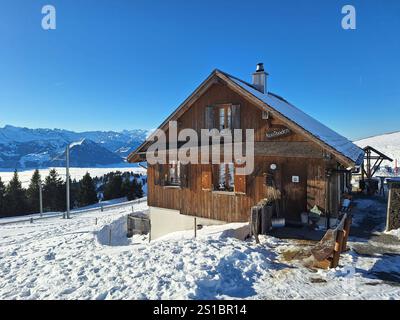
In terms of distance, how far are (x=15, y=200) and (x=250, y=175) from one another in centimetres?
5089

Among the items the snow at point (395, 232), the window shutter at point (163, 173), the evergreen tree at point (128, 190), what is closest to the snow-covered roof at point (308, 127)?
the snow at point (395, 232)

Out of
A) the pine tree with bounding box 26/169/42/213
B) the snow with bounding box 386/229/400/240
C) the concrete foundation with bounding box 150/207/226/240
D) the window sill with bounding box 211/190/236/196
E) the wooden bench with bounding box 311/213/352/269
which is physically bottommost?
the pine tree with bounding box 26/169/42/213

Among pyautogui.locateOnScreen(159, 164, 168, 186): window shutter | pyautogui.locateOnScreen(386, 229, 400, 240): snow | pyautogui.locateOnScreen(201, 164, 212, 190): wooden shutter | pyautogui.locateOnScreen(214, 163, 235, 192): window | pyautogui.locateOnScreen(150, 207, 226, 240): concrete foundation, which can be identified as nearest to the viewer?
pyautogui.locateOnScreen(386, 229, 400, 240): snow

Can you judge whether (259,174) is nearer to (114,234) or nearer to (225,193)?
(225,193)

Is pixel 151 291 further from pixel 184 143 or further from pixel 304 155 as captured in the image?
pixel 184 143

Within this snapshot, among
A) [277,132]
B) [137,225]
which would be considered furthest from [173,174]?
[277,132]

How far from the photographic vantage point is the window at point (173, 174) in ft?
48.6

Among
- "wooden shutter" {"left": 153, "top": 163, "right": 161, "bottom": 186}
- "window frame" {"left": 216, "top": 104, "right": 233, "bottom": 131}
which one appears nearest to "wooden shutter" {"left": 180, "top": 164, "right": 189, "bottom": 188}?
"wooden shutter" {"left": 153, "top": 163, "right": 161, "bottom": 186}

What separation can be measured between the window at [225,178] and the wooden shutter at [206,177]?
35cm

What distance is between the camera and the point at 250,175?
494 inches

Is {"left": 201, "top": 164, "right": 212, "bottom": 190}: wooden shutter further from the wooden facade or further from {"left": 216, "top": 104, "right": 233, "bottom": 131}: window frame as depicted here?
{"left": 216, "top": 104, "right": 233, "bottom": 131}: window frame

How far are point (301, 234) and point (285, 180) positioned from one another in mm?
2488

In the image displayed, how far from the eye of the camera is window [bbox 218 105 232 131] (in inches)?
516

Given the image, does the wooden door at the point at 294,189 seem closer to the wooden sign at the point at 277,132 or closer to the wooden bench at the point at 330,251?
the wooden sign at the point at 277,132
